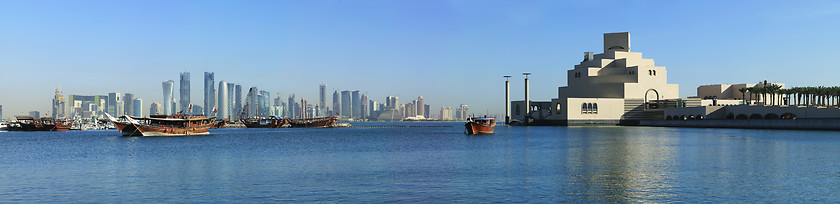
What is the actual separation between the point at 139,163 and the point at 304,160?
12.7 m

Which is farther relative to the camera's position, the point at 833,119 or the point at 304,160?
the point at 833,119

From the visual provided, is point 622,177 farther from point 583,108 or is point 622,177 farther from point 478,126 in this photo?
point 583,108

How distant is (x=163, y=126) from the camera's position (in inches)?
4636

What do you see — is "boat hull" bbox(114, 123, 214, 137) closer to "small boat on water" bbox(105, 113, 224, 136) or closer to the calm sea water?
"small boat on water" bbox(105, 113, 224, 136)

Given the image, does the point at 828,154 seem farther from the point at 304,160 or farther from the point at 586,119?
the point at 586,119

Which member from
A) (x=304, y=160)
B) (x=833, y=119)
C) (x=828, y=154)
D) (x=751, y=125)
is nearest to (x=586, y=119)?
(x=751, y=125)

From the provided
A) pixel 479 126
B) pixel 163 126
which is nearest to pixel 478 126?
pixel 479 126

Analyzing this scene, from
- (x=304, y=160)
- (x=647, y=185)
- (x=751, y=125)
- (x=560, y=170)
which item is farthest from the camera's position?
(x=751, y=125)

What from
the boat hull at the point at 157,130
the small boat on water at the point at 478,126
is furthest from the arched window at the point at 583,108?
the boat hull at the point at 157,130

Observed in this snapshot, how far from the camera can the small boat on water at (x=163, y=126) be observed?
11538 cm

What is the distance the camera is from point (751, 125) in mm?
149250

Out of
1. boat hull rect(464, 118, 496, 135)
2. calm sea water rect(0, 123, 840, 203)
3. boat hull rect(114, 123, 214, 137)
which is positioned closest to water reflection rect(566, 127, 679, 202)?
calm sea water rect(0, 123, 840, 203)

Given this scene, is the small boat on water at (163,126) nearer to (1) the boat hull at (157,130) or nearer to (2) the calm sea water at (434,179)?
(1) the boat hull at (157,130)

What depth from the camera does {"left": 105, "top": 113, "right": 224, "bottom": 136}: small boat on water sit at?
115375 mm
